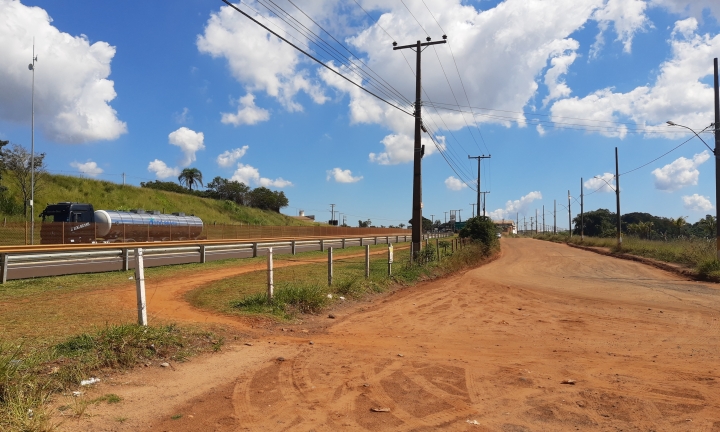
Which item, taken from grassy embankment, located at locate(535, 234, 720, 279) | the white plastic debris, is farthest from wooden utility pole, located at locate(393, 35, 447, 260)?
the white plastic debris

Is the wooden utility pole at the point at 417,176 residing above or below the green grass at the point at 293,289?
above

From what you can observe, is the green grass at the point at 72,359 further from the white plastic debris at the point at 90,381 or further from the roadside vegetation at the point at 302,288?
the roadside vegetation at the point at 302,288

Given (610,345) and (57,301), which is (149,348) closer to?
(57,301)

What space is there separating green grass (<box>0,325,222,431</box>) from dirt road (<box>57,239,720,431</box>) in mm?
310

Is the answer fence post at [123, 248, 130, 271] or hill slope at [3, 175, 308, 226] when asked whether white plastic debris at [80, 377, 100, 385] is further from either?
hill slope at [3, 175, 308, 226]

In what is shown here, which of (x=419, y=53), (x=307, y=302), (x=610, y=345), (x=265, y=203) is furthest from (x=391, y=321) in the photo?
(x=265, y=203)

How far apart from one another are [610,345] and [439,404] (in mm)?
4475

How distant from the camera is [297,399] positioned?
5.41 meters

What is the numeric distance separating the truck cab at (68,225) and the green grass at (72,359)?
28.0 m

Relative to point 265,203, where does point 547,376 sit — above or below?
below

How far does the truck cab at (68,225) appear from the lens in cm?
3083

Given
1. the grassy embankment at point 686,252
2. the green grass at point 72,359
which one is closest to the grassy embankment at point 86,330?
the green grass at point 72,359

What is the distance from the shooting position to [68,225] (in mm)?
32375

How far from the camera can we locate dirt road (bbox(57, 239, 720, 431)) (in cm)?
484
